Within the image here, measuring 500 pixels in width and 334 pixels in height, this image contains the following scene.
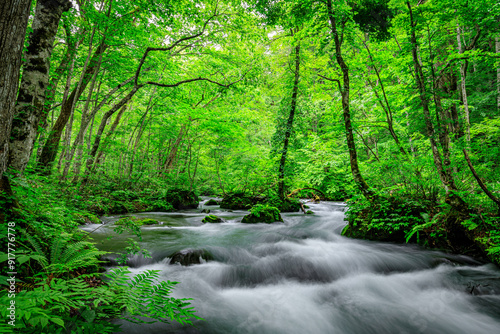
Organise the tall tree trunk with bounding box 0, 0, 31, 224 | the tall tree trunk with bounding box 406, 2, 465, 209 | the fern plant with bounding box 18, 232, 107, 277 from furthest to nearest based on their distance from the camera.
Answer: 1. the tall tree trunk with bounding box 406, 2, 465, 209
2. the fern plant with bounding box 18, 232, 107, 277
3. the tall tree trunk with bounding box 0, 0, 31, 224

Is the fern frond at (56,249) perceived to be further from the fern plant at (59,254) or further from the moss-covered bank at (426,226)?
the moss-covered bank at (426,226)

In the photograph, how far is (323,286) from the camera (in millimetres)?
4180

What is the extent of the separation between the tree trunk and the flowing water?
2493mm

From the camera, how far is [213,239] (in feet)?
20.3

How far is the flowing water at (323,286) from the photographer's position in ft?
10.0

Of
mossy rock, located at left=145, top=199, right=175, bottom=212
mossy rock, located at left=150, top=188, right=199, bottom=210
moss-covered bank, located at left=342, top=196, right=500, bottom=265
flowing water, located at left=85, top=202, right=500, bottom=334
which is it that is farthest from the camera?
mossy rock, located at left=150, top=188, right=199, bottom=210

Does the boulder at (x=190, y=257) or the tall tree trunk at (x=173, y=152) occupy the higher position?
the tall tree trunk at (x=173, y=152)

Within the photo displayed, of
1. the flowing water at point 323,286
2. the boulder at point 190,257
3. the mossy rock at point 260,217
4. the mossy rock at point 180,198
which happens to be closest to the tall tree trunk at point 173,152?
the mossy rock at point 180,198

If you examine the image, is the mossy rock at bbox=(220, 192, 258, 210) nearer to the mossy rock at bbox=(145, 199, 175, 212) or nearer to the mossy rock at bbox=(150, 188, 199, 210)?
the mossy rock at bbox=(150, 188, 199, 210)

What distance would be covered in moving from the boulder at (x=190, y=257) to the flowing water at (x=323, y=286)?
0.47 ft

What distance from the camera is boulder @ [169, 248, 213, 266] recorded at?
4.43m

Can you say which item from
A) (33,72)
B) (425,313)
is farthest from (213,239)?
(33,72)

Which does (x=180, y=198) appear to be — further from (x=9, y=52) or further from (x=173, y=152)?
(x=9, y=52)

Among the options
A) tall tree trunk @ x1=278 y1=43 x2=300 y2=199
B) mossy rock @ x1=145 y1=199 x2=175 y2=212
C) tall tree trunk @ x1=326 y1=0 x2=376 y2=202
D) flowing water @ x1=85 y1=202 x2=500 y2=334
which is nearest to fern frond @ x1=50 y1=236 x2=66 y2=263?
flowing water @ x1=85 y1=202 x2=500 y2=334
